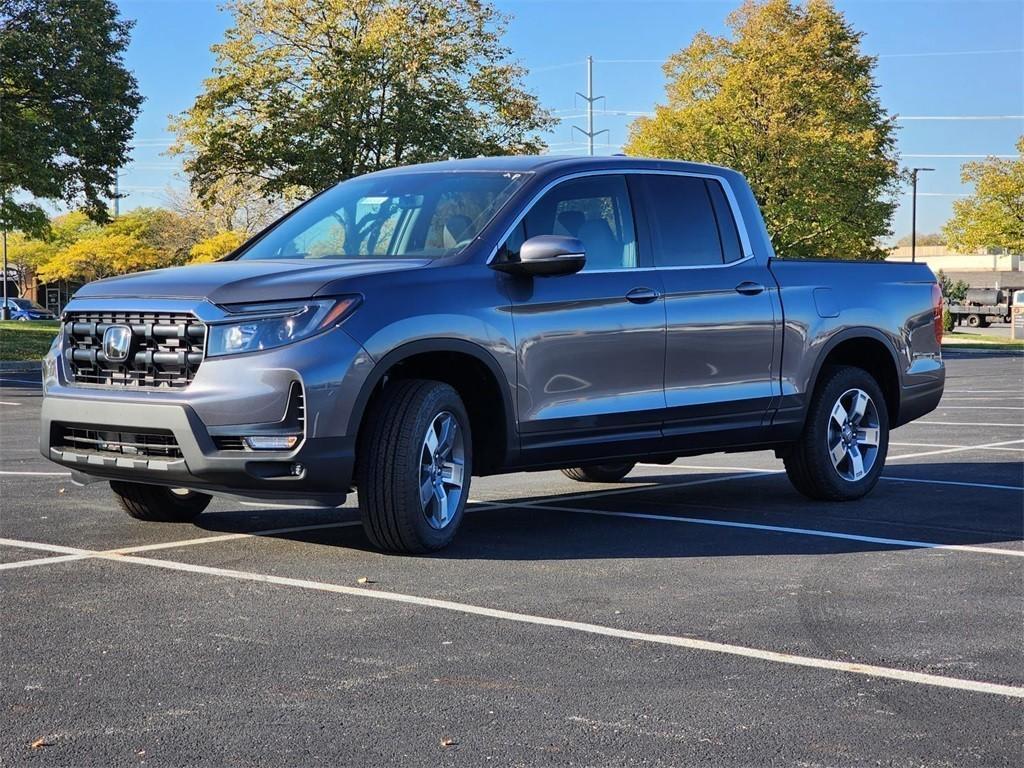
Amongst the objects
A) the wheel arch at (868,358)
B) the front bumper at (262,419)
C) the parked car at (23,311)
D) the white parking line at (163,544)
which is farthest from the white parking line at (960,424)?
the parked car at (23,311)

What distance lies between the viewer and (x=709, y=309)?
8266 mm

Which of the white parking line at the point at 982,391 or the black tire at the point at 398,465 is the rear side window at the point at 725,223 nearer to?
the black tire at the point at 398,465

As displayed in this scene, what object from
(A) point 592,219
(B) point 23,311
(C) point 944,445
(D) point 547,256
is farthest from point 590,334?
(B) point 23,311

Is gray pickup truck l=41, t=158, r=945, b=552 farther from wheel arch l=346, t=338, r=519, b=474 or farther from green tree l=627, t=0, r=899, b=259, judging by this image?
green tree l=627, t=0, r=899, b=259

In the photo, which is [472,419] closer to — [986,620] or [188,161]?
[986,620]

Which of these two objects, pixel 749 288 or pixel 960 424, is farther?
pixel 960 424

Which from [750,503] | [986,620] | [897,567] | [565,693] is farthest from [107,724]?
[750,503]

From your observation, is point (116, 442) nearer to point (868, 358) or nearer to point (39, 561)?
point (39, 561)

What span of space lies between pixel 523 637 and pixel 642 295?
302 cm

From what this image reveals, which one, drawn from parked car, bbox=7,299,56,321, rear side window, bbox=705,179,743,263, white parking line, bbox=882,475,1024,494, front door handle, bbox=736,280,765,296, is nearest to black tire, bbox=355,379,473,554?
front door handle, bbox=736,280,765,296

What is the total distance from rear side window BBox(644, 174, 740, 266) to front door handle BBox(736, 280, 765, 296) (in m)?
0.20

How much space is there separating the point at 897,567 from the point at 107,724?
4072mm

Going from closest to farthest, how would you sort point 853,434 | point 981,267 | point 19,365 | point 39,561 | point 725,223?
point 39,561 < point 725,223 < point 853,434 < point 19,365 < point 981,267

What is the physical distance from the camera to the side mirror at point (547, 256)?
23.4 ft
